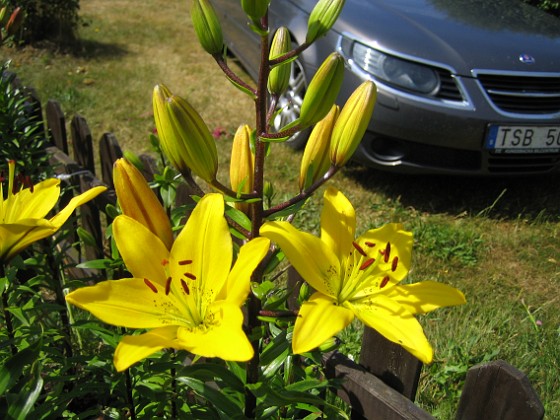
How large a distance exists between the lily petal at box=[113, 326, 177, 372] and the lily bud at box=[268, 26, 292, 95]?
50cm

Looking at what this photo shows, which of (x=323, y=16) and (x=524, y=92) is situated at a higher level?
(x=323, y=16)

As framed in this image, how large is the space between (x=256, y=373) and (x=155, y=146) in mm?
1112

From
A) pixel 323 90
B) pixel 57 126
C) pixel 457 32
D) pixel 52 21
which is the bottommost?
pixel 52 21

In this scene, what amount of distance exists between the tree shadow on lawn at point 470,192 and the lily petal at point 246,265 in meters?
2.79

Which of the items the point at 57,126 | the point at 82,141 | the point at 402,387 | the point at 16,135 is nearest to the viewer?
the point at 402,387

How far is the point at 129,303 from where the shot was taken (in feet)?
2.87

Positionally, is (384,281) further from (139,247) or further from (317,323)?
(139,247)

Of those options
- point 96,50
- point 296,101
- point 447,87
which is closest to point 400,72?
point 447,87

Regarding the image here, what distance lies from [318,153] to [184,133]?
0.83ft

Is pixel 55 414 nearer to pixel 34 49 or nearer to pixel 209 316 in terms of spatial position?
pixel 209 316

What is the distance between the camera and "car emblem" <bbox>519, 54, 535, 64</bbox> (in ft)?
10.8

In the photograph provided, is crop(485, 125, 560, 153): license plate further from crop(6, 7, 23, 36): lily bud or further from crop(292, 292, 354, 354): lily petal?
crop(292, 292, 354, 354): lily petal

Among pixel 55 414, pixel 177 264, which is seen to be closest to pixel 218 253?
pixel 177 264

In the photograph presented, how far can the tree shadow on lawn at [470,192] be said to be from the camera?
11.5 feet
